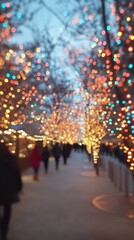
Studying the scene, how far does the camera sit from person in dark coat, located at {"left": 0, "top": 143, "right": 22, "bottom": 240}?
7.26 m

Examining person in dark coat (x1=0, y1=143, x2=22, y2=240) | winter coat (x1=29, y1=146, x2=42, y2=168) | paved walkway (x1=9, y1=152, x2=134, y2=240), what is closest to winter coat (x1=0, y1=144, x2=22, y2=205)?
person in dark coat (x1=0, y1=143, x2=22, y2=240)

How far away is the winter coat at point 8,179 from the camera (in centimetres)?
725

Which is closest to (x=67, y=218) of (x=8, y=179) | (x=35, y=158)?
(x=8, y=179)

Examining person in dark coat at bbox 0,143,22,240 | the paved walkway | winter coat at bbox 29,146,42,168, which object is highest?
winter coat at bbox 29,146,42,168

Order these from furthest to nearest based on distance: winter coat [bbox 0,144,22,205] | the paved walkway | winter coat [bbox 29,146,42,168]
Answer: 1. winter coat [bbox 29,146,42,168]
2. the paved walkway
3. winter coat [bbox 0,144,22,205]

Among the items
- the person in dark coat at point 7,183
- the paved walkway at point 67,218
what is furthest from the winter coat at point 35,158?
the person in dark coat at point 7,183

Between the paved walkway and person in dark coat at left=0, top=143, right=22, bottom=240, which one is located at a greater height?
person in dark coat at left=0, top=143, right=22, bottom=240

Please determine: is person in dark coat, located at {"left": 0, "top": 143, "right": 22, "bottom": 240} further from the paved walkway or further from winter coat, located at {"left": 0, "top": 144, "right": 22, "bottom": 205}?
the paved walkway

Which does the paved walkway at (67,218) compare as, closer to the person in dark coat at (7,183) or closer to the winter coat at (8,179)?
the person in dark coat at (7,183)

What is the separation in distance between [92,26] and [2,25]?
2.99 metres

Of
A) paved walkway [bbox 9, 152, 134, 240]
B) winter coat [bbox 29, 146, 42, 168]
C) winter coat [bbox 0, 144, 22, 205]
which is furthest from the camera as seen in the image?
winter coat [bbox 29, 146, 42, 168]

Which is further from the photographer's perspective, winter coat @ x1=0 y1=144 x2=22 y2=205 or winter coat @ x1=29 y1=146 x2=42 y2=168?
winter coat @ x1=29 y1=146 x2=42 y2=168

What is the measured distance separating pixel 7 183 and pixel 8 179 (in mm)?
61

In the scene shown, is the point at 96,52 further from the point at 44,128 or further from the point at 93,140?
the point at 44,128
